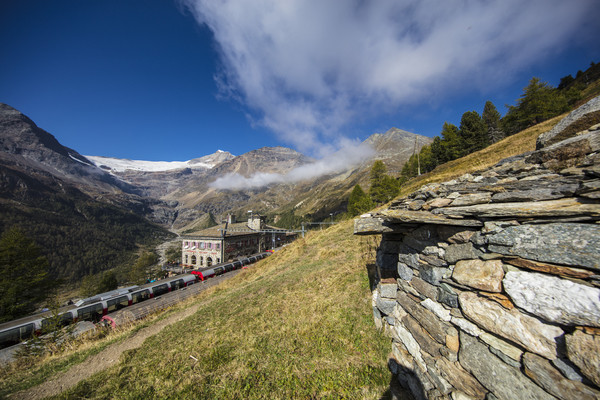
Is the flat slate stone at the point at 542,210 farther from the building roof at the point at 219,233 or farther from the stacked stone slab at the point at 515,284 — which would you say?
the building roof at the point at 219,233

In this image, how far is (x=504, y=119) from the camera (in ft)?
143

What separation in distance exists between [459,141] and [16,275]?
72.2m

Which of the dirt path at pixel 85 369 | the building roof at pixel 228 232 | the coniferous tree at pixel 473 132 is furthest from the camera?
the building roof at pixel 228 232

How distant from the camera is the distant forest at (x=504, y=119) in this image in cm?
3225

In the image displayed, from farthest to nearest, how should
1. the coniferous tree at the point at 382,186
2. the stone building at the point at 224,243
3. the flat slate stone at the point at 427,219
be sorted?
1. the coniferous tree at the point at 382,186
2. the stone building at the point at 224,243
3. the flat slate stone at the point at 427,219

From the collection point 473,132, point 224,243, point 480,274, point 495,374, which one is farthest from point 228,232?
point 473,132

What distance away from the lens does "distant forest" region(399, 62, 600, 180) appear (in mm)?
32250

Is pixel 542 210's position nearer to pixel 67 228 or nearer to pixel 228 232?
pixel 228 232

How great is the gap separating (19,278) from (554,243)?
43141 mm

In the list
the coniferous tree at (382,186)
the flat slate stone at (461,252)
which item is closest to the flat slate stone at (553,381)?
the flat slate stone at (461,252)

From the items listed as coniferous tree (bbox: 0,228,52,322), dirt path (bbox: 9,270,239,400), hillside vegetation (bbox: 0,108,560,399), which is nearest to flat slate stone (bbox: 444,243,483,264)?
hillside vegetation (bbox: 0,108,560,399)

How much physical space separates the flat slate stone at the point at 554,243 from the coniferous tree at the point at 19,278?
3998 cm

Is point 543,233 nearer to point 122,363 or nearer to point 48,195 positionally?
point 122,363

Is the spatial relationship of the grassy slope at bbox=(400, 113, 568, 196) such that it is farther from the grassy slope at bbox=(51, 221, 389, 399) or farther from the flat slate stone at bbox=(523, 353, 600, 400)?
the flat slate stone at bbox=(523, 353, 600, 400)
